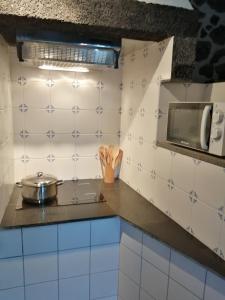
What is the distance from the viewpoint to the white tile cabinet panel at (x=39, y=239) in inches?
46.9

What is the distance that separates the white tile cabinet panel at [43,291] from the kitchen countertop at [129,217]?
348mm

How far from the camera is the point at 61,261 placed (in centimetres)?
128

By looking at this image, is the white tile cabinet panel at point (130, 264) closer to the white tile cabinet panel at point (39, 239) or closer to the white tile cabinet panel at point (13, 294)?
the white tile cabinet panel at point (39, 239)

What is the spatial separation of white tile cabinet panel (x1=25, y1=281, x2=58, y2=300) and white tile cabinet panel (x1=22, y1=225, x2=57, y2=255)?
0.19 metres

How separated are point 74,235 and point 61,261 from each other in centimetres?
15

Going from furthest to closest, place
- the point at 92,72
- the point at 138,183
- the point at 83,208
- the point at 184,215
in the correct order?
the point at 92,72, the point at 138,183, the point at 83,208, the point at 184,215

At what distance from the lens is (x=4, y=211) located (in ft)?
4.20

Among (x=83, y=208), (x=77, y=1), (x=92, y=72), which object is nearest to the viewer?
(x=77, y=1)

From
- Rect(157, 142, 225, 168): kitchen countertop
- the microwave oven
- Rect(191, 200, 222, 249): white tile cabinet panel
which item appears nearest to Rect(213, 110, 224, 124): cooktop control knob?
the microwave oven

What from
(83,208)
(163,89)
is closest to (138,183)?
(83,208)

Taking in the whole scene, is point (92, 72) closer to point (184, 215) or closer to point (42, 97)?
point (42, 97)

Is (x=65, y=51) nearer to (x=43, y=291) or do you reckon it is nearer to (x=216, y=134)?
(x=216, y=134)

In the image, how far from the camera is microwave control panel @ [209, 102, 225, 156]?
2.90ft

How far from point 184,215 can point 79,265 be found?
617 millimetres
